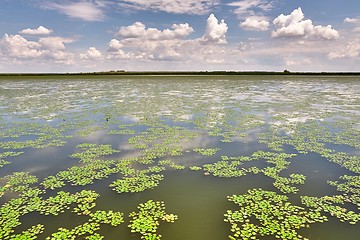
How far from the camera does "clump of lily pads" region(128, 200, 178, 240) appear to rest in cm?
713

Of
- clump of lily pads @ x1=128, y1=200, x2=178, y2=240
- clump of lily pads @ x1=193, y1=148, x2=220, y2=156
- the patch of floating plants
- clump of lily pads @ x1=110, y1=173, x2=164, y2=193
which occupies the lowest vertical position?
clump of lily pads @ x1=128, y1=200, x2=178, y2=240

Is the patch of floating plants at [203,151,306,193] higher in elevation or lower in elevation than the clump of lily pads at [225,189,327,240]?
higher

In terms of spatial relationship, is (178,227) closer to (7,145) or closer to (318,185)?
(318,185)

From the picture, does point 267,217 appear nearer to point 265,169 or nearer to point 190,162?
point 265,169

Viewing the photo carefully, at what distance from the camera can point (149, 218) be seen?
25.4 feet

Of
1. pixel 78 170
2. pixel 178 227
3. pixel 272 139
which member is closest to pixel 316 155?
pixel 272 139

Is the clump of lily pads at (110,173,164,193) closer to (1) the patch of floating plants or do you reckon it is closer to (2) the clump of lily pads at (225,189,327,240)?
(1) the patch of floating plants

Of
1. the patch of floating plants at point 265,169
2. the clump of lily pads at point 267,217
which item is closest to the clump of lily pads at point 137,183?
the patch of floating plants at point 265,169

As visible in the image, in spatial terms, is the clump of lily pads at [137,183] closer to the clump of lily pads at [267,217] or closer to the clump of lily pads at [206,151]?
the clump of lily pads at [267,217]

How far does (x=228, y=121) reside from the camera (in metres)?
21.3

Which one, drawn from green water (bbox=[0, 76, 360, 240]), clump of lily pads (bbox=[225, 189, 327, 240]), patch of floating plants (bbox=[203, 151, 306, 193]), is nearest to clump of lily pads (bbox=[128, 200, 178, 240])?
green water (bbox=[0, 76, 360, 240])

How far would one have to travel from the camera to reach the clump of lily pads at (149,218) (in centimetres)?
713

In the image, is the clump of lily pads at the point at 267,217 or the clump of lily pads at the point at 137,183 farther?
the clump of lily pads at the point at 137,183

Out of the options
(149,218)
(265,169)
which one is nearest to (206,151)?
(265,169)
